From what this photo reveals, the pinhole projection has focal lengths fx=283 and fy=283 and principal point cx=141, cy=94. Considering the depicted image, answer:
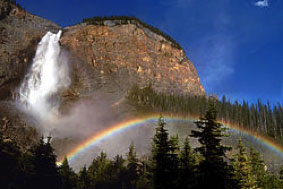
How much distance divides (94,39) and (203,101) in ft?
182

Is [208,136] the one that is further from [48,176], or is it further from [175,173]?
[48,176]

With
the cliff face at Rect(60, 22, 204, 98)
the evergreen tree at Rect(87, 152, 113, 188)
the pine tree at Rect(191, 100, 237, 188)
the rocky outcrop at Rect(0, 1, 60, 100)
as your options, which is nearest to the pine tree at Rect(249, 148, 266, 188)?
the pine tree at Rect(191, 100, 237, 188)

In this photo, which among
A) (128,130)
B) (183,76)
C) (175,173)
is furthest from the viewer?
(183,76)

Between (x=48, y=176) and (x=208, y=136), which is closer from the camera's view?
(x=208, y=136)

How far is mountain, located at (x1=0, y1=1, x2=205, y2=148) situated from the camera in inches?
4094

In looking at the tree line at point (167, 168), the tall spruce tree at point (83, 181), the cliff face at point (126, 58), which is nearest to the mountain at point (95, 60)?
the cliff face at point (126, 58)

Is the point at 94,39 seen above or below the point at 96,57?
above

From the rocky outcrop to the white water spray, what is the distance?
3029 millimetres

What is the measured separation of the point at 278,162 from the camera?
74.8 meters

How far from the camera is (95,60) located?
121m

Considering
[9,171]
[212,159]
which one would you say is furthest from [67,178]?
[212,159]

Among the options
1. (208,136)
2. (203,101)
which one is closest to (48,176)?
(208,136)

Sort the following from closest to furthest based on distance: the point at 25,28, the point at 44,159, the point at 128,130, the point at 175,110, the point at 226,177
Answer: the point at 226,177 < the point at 44,159 < the point at 128,130 < the point at 175,110 < the point at 25,28

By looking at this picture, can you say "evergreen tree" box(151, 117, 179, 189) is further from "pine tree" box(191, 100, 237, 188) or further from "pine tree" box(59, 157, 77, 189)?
"pine tree" box(59, 157, 77, 189)
